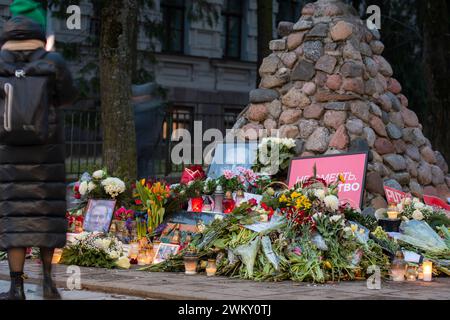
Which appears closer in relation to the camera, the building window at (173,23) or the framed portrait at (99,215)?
the framed portrait at (99,215)

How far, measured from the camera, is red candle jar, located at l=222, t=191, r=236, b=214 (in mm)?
10776

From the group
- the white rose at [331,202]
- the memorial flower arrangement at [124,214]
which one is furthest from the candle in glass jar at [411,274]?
the memorial flower arrangement at [124,214]

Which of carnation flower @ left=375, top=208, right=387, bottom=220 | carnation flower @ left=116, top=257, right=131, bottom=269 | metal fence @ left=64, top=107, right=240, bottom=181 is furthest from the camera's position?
metal fence @ left=64, top=107, right=240, bottom=181

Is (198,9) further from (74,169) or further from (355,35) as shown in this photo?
(355,35)

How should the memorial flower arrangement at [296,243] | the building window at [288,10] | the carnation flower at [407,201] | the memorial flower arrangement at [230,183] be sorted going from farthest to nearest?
the building window at [288,10], the memorial flower arrangement at [230,183], the carnation flower at [407,201], the memorial flower arrangement at [296,243]

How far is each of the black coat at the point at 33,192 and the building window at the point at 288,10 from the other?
25.7 m

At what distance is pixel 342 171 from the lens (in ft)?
37.4

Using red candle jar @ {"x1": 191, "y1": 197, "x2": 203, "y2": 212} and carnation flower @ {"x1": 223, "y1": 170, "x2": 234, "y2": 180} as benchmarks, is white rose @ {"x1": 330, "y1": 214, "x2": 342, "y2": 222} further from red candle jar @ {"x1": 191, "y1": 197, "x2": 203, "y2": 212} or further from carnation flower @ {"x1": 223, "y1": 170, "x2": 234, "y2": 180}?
carnation flower @ {"x1": 223, "y1": 170, "x2": 234, "y2": 180}

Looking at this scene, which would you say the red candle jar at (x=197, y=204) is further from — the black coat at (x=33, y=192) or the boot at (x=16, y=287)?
the boot at (x=16, y=287)

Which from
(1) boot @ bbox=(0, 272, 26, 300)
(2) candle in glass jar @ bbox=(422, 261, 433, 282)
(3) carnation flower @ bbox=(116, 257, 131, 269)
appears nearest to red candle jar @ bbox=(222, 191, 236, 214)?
(3) carnation flower @ bbox=(116, 257, 131, 269)

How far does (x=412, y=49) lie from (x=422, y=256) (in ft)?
51.3

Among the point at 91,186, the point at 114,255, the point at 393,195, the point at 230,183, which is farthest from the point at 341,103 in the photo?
the point at 114,255

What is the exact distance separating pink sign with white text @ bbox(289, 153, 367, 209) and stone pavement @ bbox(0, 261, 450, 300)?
6.72ft

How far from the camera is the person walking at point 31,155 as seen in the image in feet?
23.4
